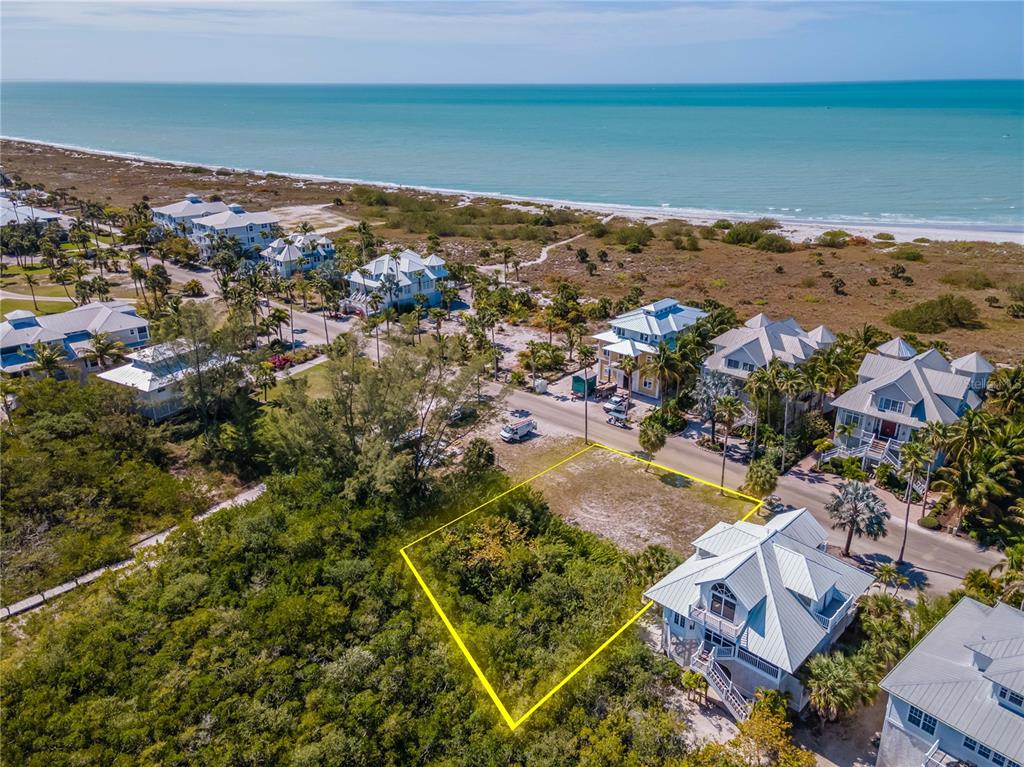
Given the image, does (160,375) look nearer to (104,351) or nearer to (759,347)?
(104,351)

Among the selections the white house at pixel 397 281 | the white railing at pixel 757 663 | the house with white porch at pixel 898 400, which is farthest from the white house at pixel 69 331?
the house with white porch at pixel 898 400

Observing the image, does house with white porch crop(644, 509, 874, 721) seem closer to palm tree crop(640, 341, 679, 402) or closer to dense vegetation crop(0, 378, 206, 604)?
palm tree crop(640, 341, 679, 402)

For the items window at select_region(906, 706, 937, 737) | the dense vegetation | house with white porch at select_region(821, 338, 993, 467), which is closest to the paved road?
house with white porch at select_region(821, 338, 993, 467)

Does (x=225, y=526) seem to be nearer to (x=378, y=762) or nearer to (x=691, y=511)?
(x=378, y=762)

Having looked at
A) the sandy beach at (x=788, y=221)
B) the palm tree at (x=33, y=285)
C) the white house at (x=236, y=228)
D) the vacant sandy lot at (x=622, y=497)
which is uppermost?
the white house at (x=236, y=228)

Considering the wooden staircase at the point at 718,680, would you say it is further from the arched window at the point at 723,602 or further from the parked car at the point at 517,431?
the parked car at the point at 517,431

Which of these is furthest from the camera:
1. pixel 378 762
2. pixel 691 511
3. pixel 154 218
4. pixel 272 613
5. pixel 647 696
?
pixel 154 218

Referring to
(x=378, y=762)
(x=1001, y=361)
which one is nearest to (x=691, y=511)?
(x=378, y=762)
